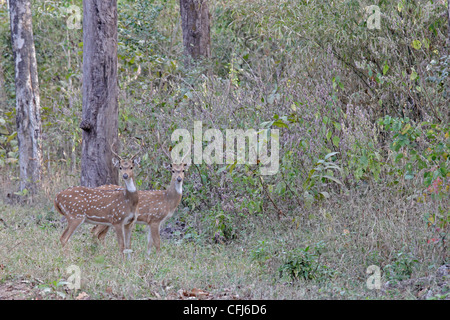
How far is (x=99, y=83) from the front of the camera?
8.75 metres

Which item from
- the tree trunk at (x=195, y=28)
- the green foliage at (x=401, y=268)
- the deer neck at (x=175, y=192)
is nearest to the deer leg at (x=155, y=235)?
the deer neck at (x=175, y=192)

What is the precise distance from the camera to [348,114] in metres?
8.28

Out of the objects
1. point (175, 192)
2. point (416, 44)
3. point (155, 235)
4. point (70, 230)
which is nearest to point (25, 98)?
point (70, 230)

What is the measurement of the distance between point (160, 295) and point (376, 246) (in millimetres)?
2455

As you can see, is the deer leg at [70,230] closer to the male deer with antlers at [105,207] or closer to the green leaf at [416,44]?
the male deer with antlers at [105,207]

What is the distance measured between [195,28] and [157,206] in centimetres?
694

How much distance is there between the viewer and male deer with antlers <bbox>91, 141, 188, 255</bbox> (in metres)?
7.87

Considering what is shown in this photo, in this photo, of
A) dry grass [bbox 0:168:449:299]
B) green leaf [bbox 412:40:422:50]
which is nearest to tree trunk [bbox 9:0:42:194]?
dry grass [bbox 0:168:449:299]

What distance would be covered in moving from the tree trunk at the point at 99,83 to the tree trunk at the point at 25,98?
3089 millimetres

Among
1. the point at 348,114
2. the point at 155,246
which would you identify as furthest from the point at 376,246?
the point at 155,246

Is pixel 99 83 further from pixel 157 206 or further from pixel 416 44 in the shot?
pixel 416 44

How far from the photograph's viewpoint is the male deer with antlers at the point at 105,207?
24.9 feet

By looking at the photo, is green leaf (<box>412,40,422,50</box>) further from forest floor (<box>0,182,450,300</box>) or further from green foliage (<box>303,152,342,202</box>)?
forest floor (<box>0,182,450,300</box>)
